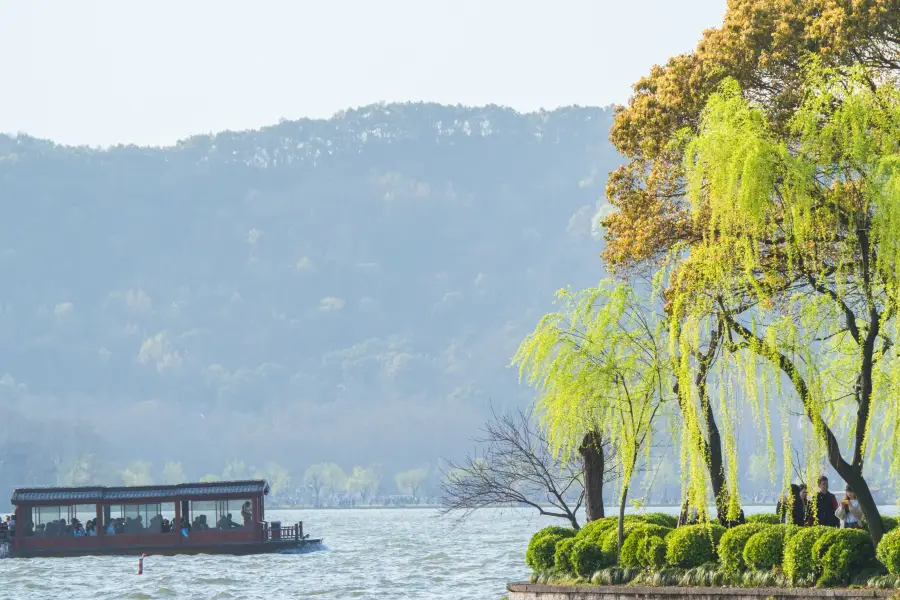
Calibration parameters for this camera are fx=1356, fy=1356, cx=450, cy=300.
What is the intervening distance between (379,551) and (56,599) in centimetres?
4657

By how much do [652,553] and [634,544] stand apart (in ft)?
2.47

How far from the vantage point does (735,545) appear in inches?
890

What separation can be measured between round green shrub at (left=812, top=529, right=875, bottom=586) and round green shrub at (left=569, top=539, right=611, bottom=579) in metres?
5.68

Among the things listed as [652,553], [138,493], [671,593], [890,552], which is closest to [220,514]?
[138,493]

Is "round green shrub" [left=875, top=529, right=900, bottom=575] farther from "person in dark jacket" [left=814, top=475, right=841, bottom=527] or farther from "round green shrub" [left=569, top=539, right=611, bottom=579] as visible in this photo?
"round green shrub" [left=569, top=539, right=611, bottom=579]

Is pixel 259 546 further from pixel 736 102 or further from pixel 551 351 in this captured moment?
pixel 736 102

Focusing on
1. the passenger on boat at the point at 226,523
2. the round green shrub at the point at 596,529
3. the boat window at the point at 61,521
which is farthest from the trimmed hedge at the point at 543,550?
the boat window at the point at 61,521

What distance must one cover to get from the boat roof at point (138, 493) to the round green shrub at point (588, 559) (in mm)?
50757

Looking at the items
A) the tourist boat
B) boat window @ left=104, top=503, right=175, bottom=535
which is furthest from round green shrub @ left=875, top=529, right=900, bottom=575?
boat window @ left=104, top=503, right=175, bottom=535

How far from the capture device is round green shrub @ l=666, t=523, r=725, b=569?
2348 cm

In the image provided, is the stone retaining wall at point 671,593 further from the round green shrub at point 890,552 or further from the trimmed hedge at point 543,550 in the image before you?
the trimmed hedge at point 543,550

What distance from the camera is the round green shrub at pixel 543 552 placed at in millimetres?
27500

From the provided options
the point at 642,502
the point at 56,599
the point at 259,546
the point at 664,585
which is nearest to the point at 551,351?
the point at 642,502

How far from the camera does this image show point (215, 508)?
76875 millimetres
